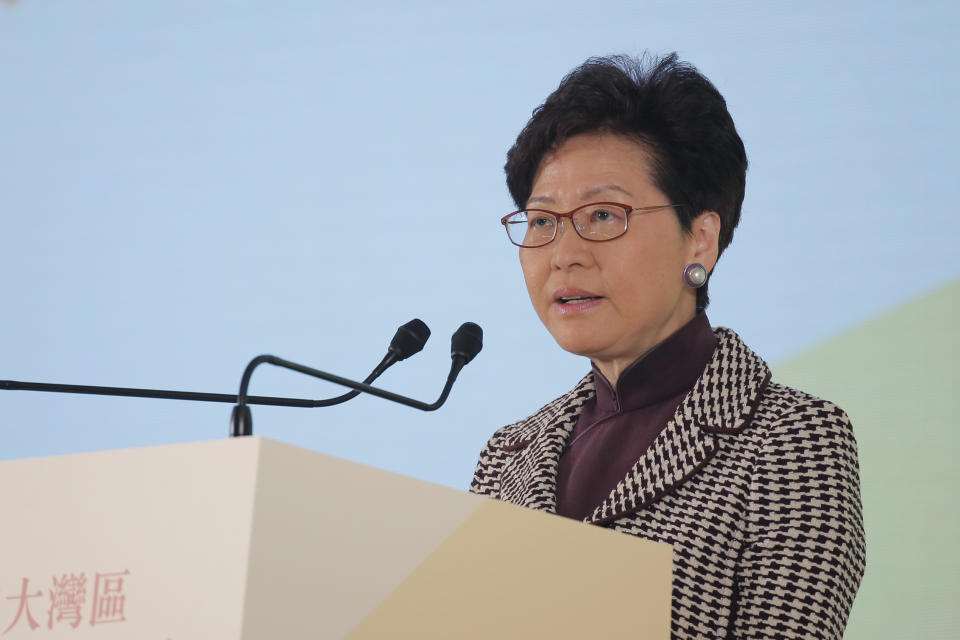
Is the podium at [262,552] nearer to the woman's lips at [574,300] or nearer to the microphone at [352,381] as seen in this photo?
the microphone at [352,381]

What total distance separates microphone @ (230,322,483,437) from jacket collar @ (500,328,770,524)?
11.7 inches

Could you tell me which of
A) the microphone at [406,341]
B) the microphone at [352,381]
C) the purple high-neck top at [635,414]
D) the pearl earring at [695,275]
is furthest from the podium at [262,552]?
the pearl earring at [695,275]

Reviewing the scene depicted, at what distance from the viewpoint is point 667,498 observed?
1624mm

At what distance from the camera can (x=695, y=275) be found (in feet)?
5.92

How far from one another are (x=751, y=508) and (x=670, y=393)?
299 millimetres

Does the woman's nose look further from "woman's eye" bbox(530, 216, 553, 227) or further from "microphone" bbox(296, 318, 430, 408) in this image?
"microphone" bbox(296, 318, 430, 408)

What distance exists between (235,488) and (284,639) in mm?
122

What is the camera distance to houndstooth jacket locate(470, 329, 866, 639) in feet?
4.90

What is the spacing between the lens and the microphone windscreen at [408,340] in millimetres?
1609

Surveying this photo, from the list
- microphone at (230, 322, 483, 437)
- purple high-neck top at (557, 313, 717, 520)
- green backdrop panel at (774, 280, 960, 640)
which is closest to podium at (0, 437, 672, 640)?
microphone at (230, 322, 483, 437)

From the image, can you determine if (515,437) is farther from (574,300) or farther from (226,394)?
(226,394)

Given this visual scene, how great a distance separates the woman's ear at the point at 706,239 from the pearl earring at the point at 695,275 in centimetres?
2

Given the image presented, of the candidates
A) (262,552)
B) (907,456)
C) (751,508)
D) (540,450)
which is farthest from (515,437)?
(262,552)

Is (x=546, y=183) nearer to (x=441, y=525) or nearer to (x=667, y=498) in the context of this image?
(x=667, y=498)
